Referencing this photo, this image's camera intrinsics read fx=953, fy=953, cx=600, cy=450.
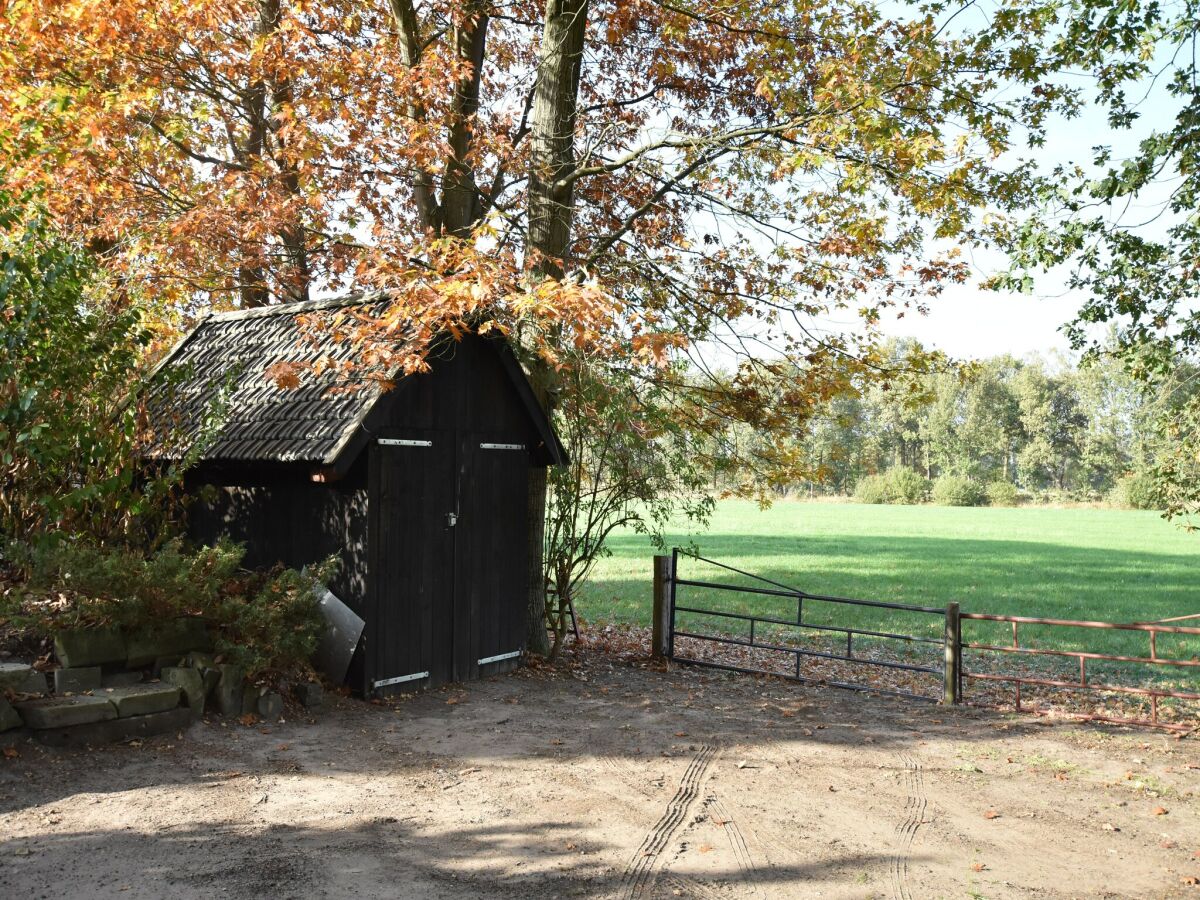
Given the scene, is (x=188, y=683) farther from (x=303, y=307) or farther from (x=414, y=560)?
(x=303, y=307)

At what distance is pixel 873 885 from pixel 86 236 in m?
13.9

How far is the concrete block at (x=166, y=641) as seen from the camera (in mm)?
8086

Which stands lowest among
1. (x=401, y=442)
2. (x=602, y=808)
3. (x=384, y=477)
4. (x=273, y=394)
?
(x=602, y=808)

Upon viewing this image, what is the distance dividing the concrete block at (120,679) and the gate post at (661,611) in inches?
253

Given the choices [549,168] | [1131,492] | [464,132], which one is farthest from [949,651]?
[1131,492]

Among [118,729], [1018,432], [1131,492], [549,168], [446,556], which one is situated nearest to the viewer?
[118,729]

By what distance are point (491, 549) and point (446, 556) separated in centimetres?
76

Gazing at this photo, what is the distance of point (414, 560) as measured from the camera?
32.4ft

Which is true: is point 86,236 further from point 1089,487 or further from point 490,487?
point 1089,487

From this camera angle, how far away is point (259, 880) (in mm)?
5301

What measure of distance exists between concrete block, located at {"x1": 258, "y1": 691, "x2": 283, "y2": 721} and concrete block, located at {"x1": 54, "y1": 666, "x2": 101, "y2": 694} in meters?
1.34

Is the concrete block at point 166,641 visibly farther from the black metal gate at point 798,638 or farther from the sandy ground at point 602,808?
the black metal gate at point 798,638

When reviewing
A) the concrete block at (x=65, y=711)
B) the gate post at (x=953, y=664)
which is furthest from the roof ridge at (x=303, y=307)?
the gate post at (x=953, y=664)

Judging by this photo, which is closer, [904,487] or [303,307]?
[303,307]
